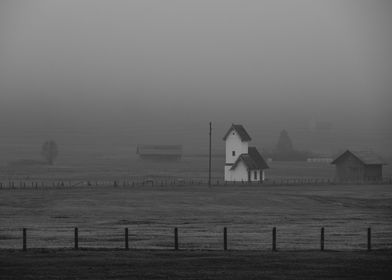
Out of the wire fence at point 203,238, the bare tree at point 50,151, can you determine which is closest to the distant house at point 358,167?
the wire fence at point 203,238

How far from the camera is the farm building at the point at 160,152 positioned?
18575cm

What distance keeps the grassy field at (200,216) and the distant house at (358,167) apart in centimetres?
1708

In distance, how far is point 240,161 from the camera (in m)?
119

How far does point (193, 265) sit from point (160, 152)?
157 metres

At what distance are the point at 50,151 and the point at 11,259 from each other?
146028 mm

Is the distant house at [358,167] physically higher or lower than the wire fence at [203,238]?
higher

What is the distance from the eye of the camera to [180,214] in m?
63.8

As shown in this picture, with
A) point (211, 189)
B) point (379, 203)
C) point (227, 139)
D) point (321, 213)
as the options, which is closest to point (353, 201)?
point (379, 203)

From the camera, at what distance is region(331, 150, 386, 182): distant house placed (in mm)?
117875

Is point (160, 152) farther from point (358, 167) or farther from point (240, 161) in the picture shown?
point (358, 167)

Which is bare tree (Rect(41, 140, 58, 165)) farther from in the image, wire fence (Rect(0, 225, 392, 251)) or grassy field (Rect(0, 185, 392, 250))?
wire fence (Rect(0, 225, 392, 251))

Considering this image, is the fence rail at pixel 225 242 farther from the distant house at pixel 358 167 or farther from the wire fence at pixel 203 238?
the distant house at pixel 358 167

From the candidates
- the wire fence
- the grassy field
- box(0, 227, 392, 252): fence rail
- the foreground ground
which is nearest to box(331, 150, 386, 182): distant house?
the grassy field

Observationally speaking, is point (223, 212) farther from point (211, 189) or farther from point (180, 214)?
point (211, 189)
